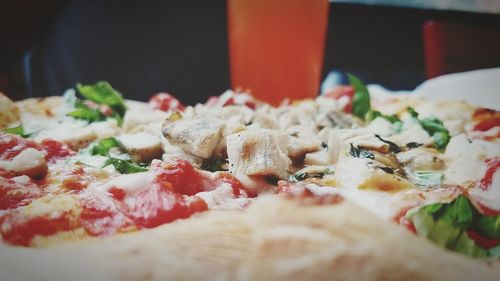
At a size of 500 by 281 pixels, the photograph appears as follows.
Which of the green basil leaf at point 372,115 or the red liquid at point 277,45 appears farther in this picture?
the red liquid at point 277,45

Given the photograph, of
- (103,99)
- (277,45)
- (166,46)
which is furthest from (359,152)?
(166,46)

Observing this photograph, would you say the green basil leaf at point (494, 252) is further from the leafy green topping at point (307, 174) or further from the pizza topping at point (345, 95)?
the pizza topping at point (345, 95)

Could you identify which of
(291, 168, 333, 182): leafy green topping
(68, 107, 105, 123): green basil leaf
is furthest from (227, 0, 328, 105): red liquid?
(291, 168, 333, 182): leafy green topping

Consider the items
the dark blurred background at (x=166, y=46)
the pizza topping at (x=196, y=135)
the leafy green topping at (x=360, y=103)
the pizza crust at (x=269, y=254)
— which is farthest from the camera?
the dark blurred background at (x=166, y=46)

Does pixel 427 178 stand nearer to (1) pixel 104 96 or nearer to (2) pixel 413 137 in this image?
(2) pixel 413 137

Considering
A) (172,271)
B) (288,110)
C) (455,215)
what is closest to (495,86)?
(288,110)

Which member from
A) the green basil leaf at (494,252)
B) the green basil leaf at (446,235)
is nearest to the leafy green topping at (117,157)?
the green basil leaf at (446,235)

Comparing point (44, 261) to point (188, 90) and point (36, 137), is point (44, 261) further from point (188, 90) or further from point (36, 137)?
point (188, 90)
